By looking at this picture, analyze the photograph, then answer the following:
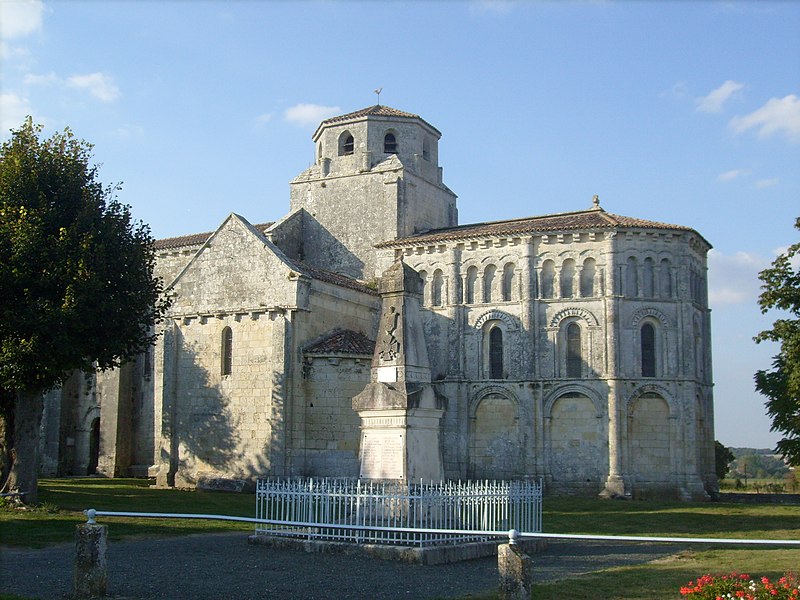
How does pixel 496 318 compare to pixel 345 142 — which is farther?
pixel 345 142

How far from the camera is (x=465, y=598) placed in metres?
13.1

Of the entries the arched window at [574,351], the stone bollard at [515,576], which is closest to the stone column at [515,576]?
the stone bollard at [515,576]

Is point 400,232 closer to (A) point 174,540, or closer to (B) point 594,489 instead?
(B) point 594,489

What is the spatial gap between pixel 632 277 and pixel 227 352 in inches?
670

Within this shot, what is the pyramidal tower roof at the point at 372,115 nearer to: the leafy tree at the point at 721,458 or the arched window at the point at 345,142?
the arched window at the point at 345,142

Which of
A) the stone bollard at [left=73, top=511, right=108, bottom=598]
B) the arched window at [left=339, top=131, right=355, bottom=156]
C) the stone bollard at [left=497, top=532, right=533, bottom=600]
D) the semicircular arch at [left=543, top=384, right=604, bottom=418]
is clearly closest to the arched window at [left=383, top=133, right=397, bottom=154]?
the arched window at [left=339, top=131, right=355, bottom=156]

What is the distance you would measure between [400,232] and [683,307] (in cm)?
1334

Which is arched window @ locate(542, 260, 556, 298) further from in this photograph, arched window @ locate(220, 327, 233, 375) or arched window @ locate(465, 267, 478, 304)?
arched window @ locate(220, 327, 233, 375)

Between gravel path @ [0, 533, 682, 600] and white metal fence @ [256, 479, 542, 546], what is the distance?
0.73 meters

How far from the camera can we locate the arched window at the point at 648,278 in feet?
A: 125

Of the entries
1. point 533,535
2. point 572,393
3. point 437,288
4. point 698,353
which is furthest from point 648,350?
point 533,535

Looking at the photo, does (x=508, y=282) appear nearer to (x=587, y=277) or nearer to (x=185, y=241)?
(x=587, y=277)

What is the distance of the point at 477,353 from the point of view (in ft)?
130

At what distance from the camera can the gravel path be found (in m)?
13.5
